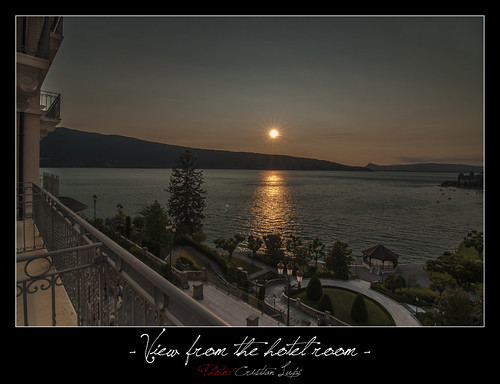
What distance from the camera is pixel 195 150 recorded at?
159750 mm

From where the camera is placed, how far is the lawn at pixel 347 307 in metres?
16.3

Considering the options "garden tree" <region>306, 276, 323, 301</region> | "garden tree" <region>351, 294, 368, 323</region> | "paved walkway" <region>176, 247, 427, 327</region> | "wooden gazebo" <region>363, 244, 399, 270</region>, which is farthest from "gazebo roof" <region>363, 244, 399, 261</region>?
"garden tree" <region>351, 294, 368, 323</region>

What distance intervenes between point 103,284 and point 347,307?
18955mm

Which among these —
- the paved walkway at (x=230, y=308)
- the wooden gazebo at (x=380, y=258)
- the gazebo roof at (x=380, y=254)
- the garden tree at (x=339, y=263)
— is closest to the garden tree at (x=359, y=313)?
the paved walkway at (x=230, y=308)

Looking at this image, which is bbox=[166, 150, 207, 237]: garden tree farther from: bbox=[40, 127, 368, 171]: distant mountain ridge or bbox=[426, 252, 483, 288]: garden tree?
bbox=[40, 127, 368, 171]: distant mountain ridge

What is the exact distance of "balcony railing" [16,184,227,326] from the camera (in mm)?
1519

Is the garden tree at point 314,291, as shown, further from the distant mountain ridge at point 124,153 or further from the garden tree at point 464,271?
the distant mountain ridge at point 124,153

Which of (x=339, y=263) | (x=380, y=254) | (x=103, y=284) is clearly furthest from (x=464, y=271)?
(x=103, y=284)

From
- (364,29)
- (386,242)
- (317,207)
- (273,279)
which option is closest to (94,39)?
(364,29)

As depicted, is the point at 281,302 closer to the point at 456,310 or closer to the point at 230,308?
the point at 230,308

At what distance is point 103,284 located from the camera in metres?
2.46

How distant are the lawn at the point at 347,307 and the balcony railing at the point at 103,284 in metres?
16.2
